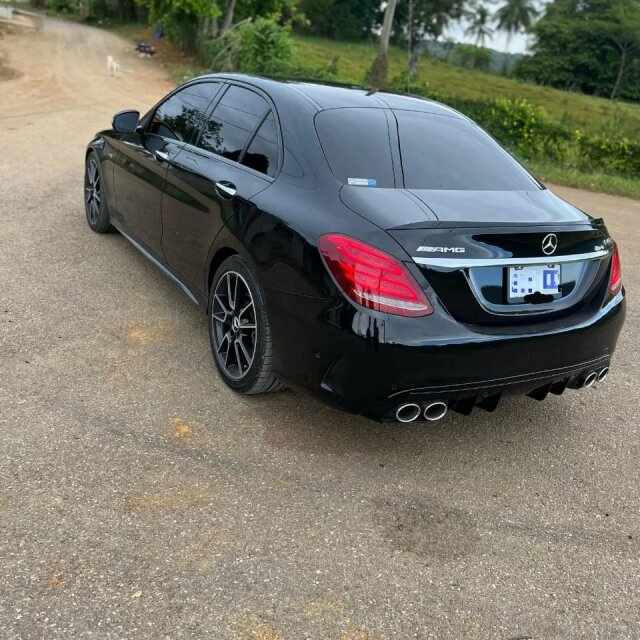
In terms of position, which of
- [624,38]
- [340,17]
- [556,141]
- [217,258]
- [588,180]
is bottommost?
[588,180]

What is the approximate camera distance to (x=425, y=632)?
2.24 metres

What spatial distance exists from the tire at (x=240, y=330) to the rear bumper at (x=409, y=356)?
0.58 feet

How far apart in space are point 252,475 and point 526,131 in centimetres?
1375

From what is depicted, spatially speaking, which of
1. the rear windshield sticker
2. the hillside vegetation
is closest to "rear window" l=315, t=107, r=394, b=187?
the rear windshield sticker

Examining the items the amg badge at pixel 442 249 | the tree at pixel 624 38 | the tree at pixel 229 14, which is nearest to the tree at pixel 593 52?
the tree at pixel 624 38

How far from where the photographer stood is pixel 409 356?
270 centimetres

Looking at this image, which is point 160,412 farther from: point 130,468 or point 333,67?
point 333,67

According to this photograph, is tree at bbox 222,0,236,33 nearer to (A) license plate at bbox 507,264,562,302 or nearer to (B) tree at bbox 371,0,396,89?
(B) tree at bbox 371,0,396,89

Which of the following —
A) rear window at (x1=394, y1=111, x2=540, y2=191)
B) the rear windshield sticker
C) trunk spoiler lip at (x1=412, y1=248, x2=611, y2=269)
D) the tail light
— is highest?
rear window at (x1=394, y1=111, x2=540, y2=191)

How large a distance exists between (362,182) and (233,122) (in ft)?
3.89

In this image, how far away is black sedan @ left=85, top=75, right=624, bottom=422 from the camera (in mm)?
2723

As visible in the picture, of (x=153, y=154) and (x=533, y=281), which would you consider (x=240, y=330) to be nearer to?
(x=533, y=281)

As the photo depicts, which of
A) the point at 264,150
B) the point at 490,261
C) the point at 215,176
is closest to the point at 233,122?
the point at 215,176

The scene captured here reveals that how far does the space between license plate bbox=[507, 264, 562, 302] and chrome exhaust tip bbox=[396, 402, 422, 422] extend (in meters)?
0.62
